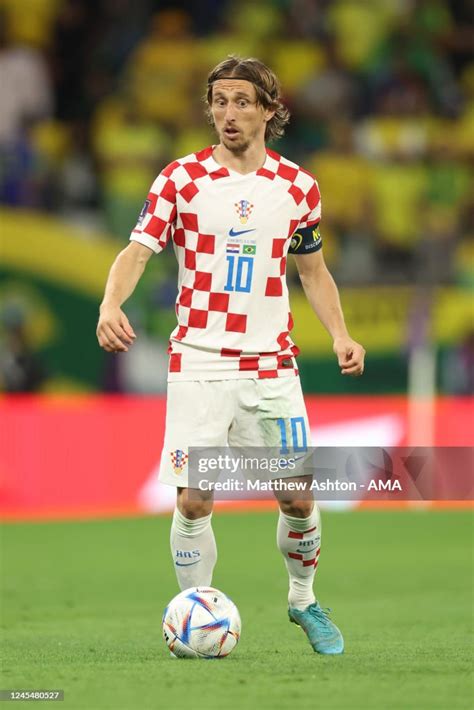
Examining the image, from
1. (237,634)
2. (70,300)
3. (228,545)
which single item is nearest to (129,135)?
(70,300)

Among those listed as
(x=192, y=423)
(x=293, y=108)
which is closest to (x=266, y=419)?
(x=192, y=423)

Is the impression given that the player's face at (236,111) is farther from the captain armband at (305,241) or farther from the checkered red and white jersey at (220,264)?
the captain armband at (305,241)

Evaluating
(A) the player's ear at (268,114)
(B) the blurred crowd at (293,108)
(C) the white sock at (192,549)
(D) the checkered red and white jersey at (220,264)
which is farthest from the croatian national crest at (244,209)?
(B) the blurred crowd at (293,108)

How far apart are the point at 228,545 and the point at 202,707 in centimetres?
662

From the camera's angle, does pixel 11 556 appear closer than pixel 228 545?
Yes

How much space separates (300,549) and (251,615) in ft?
5.88

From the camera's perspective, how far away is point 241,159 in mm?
5773

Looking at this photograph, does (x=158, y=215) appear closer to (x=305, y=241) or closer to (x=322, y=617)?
(x=305, y=241)

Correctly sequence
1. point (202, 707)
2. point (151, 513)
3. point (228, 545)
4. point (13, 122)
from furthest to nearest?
point (13, 122) → point (151, 513) → point (228, 545) → point (202, 707)

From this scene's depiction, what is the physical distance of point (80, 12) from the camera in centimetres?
1781

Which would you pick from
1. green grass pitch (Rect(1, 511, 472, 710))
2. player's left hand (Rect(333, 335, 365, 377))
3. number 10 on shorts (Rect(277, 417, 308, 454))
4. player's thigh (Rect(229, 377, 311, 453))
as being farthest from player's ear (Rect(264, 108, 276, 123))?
green grass pitch (Rect(1, 511, 472, 710))

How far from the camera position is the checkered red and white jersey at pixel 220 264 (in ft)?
18.6

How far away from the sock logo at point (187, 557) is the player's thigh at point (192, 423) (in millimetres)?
288

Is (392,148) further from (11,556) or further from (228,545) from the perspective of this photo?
(11,556)
